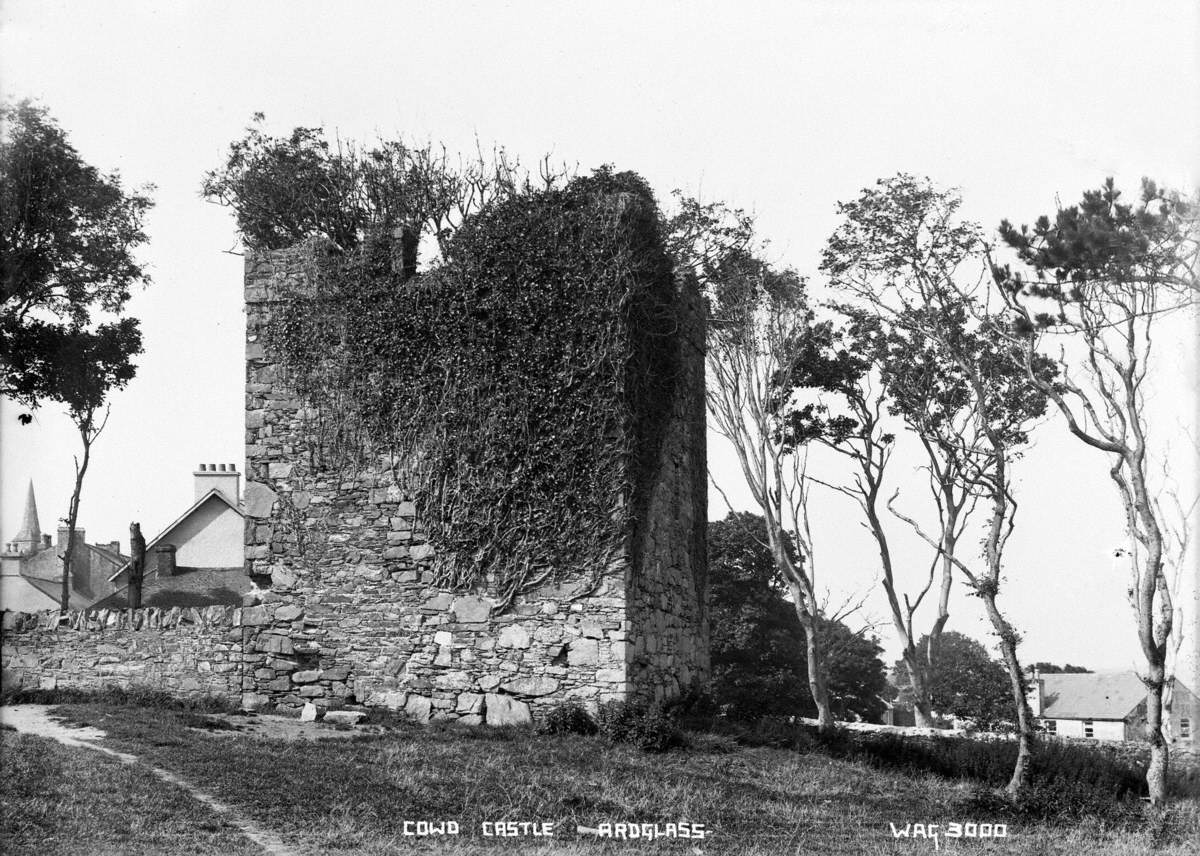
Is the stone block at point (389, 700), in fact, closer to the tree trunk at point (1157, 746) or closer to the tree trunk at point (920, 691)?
the tree trunk at point (1157, 746)

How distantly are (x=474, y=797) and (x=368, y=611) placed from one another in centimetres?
476

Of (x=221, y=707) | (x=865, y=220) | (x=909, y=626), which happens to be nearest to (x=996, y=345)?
(x=865, y=220)

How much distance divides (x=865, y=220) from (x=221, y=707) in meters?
12.2

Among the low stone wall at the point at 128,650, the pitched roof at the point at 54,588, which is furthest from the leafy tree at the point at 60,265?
the pitched roof at the point at 54,588

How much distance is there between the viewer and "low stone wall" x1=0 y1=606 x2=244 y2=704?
14.5 meters

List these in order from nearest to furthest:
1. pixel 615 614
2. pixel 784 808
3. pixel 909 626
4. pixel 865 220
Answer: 1. pixel 784 808
2. pixel 615 614
3. pixel 865 220
4. pixel 909 626

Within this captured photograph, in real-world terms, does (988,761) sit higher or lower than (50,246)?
lower

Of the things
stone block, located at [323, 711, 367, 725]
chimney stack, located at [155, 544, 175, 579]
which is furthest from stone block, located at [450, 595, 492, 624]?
chimney stack, located at [155, 544, 175, 579]

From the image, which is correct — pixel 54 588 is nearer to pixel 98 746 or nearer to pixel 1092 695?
pixel 98 746

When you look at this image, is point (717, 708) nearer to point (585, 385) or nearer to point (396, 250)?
point (585, 385)

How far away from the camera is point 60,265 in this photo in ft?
72.2

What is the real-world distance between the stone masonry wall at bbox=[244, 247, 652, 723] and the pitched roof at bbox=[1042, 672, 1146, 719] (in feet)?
83.5

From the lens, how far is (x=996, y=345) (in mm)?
19016

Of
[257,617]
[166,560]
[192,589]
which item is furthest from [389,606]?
[166,560]
